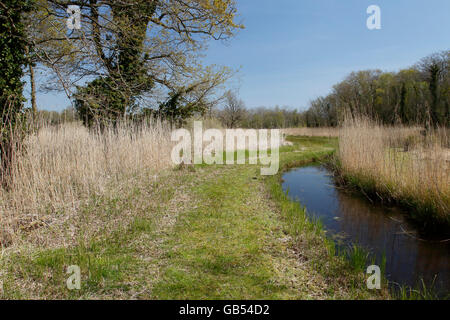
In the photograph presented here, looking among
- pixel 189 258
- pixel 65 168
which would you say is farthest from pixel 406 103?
pixel 65 168

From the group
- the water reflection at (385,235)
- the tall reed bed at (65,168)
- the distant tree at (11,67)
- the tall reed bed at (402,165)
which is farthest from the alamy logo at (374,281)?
the distant tree at (11,67)

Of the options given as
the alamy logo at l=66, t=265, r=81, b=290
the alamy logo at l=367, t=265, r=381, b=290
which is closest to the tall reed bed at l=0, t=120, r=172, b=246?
the alamy logo at l=66, t=265, r=81, b=290

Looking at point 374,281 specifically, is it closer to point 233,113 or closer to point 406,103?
point 406,103

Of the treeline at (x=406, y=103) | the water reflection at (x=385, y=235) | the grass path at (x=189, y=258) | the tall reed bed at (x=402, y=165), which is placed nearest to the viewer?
the grass path at (x=189, y=258)

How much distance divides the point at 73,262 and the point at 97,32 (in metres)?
5.60

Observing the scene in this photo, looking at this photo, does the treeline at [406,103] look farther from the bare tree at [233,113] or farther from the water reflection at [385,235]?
the bare tree at [233,113]

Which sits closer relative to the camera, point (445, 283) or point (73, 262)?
point (73, 262)

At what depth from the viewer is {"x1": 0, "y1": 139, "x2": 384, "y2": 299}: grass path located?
95.5 inches

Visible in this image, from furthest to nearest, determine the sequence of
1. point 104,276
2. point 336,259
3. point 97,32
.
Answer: point 97,32 < point 336,259 < point 104,276

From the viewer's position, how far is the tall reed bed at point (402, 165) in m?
4.40

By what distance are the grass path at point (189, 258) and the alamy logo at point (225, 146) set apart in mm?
3948
